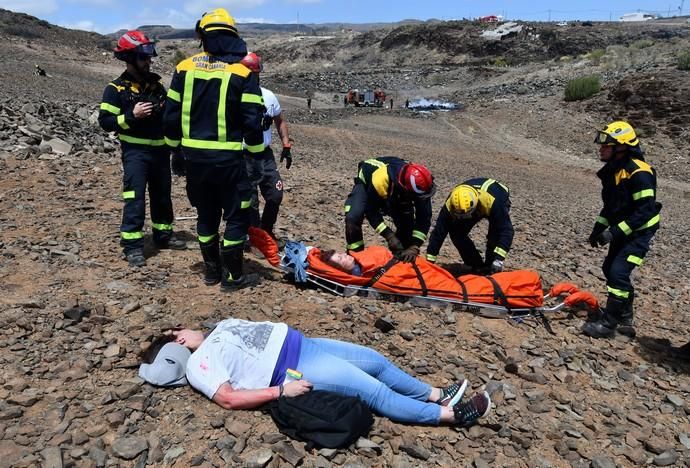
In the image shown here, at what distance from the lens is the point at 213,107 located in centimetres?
394

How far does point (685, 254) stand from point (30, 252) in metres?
8.07

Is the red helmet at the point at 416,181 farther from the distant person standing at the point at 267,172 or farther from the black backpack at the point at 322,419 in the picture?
the black backpack at the point at 322,419

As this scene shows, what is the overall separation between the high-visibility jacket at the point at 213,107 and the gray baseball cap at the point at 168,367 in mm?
1472

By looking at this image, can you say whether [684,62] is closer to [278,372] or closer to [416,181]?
[416,181]

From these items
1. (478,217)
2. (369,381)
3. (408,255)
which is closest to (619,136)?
(478,217)

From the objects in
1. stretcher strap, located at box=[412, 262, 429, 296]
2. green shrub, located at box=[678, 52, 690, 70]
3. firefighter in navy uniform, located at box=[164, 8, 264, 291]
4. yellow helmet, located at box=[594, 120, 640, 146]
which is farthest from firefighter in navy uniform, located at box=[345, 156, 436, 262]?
green shrub, located at box=[678, 52, 690, 70]

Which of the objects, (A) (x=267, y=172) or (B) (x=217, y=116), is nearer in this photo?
(B) (x=217, y=116)

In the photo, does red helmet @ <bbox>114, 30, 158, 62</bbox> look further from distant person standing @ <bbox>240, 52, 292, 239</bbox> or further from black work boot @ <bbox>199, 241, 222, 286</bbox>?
black work boot @ <bbox>199, 241, 222, 286</bbox>

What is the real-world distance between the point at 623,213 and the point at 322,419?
3.26 m

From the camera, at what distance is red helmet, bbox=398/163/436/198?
4789 millimetres

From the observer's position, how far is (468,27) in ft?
173

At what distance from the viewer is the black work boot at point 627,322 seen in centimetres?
466

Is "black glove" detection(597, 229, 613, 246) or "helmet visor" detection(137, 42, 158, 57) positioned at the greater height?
"helmet visor" detection(137, 42, 158, 57)

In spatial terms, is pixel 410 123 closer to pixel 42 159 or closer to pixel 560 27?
pixel 42 159
